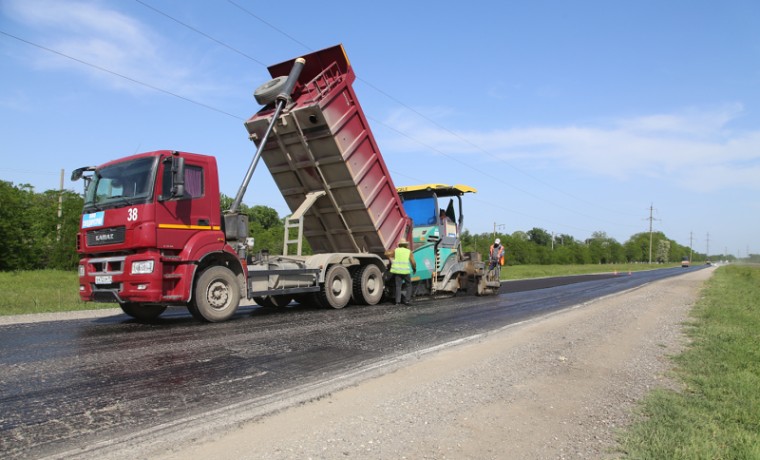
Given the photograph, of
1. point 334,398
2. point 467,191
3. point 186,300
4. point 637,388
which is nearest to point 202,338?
point 186,300

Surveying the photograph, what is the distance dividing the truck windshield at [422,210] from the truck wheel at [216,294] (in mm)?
6067

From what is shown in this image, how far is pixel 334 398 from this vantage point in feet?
13.9

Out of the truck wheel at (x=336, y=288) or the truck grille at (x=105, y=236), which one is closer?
the truck grille at (x=105, y=236)

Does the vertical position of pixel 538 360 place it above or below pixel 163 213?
below

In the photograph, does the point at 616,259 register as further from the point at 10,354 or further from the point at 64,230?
the point at 10,354

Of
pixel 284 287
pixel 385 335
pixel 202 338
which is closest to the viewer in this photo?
pixel 202 338

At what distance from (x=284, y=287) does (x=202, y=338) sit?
300 centimetres

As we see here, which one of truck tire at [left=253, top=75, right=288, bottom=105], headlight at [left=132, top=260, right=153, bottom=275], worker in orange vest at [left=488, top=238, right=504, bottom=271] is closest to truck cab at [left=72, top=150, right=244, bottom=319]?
headlight at [left=132, top=260, right=153, bottom=275]

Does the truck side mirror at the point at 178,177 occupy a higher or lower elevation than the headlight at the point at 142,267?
higher

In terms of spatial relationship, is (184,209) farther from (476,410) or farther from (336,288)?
(476,410)

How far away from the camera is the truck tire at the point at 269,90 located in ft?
32.2

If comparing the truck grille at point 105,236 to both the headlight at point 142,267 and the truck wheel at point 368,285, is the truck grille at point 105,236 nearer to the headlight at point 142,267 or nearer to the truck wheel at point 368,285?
the headlight at point 142,267

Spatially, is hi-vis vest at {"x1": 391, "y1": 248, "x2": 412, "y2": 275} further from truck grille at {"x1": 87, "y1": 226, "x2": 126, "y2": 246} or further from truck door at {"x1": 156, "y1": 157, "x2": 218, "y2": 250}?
truck grille at {"x1": 87, "y1": 226, "x2": 126, "y2": 246}

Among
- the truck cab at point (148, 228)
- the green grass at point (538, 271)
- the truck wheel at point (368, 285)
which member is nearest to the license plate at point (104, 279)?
the truck cab at point (148, 228)
